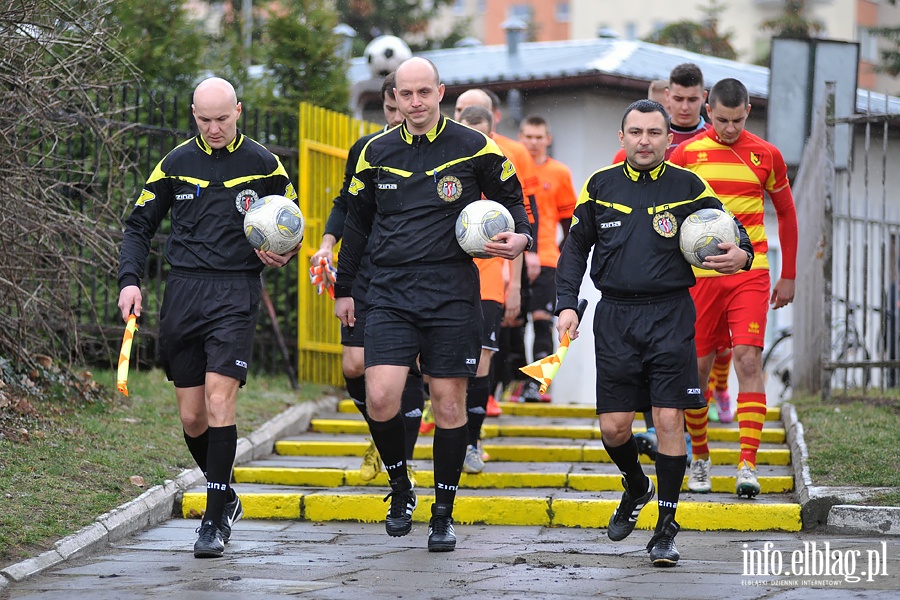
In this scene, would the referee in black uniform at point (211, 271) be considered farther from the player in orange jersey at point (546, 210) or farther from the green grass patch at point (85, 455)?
the player in orange jersey at point (546, 210)

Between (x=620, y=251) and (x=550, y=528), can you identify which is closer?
(x=620, y=251)

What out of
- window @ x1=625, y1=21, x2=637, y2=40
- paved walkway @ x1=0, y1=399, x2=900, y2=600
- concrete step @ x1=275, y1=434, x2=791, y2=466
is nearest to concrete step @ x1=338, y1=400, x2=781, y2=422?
concrete step @ x1=275, y1=434, x2=791, y2=466

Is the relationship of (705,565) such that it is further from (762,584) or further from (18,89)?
(18,89)

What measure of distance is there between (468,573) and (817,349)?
5.77m

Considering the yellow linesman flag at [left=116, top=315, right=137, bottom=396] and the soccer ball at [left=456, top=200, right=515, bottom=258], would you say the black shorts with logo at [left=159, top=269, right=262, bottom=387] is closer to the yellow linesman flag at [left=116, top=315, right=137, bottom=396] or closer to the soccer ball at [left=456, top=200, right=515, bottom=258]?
the yellow linesman flag at [left=116, top=315, right=137, bottom=396]

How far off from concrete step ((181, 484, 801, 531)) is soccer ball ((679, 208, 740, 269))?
178cm

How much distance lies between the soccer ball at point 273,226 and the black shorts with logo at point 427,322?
1.68 ft

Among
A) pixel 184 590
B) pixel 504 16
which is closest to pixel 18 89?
pixel 184 590

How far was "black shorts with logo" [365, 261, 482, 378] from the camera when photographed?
6.36 m

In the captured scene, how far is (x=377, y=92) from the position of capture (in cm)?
→ 1719

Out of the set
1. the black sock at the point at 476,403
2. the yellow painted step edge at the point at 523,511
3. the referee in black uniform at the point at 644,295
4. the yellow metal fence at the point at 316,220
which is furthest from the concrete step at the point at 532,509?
the yellow metal fence at the point at 316,220

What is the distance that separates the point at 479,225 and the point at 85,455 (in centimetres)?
317

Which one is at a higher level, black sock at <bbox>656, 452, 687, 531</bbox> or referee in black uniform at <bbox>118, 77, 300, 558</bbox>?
referee in black uniform at <bbox>118, 77, 300, 558</bbox>

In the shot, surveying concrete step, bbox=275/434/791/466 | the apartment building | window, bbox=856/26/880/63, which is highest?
the apartment building
